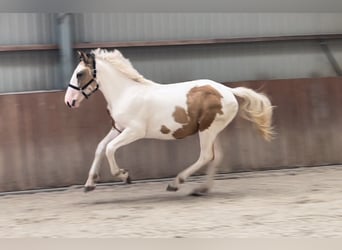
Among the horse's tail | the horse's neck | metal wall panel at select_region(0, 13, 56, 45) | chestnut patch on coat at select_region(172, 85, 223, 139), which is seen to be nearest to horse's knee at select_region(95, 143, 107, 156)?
the horse's neck

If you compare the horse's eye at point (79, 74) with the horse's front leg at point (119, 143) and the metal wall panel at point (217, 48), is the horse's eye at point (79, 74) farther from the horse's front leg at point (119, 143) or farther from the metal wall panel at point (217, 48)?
the metal wall panel at point (217, 48)

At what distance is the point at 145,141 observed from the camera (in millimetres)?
8406

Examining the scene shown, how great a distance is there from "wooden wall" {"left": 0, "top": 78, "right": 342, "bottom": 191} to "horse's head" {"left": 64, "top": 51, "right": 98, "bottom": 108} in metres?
1.65

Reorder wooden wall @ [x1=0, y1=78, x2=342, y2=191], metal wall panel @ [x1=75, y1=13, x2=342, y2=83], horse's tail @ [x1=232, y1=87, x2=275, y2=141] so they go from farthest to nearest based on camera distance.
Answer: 1. metal wall panel @ [x1=75, y1=13, x2=342, y2=83]
2. wooden wall @ [x1=0, y1=78, x2=342, y2=191]
3. horse's tail @ [x1=232, y1=87, x2=275, y2=141]

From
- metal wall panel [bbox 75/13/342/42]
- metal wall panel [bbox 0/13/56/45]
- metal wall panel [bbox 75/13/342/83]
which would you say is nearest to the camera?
metal wall panel [bbox 0/13/56/45]

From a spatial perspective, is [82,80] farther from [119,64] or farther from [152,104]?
[152,104]

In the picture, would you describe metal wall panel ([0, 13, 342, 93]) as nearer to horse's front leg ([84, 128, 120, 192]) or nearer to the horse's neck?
the horse's neck

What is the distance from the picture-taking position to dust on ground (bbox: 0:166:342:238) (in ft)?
14.5

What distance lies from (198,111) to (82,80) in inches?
61.6

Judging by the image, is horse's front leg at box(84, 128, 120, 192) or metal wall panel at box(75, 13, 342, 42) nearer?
horse's front leg at box(84, 128, 120, 192)

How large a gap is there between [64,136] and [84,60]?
6.47 ft

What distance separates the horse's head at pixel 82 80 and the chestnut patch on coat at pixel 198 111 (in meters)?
1.18

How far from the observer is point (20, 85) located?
853 centimetres

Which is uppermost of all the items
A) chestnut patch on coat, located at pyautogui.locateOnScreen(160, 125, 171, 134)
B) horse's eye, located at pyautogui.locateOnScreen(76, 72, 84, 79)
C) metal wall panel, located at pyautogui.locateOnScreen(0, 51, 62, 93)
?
metal wall panel, located at pyautogui.locateOnScreen(0, 51, 62, 93)
